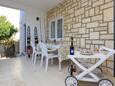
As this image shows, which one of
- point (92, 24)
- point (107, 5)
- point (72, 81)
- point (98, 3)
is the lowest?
point (72, 81)

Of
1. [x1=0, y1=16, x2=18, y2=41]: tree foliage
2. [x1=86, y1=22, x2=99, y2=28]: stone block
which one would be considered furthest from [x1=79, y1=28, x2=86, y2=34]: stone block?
[x1=0, y1=16, x2=18, y2=41]: tree foliage

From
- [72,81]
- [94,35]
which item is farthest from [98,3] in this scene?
[72,81]

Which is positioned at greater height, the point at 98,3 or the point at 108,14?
the point at 98,3

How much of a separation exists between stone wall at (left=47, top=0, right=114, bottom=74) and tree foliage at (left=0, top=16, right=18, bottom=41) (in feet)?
10.6

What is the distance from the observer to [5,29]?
25.0 feet

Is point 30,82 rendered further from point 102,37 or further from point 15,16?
point 15,16

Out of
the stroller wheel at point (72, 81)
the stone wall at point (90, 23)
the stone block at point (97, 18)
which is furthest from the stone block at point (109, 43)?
the stroller wheel at point (72, 81)

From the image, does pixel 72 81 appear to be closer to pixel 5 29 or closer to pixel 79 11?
pixel 79 11

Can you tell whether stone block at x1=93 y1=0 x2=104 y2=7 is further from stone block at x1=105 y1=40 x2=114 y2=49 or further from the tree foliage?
the tree foliage

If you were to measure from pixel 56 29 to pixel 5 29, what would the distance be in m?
2.66

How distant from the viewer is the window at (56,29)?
649 cm

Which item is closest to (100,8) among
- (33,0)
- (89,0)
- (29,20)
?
(89,0)

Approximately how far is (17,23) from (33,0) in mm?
3005

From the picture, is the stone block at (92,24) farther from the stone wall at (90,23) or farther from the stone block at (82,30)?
the stone block at (82,30)
